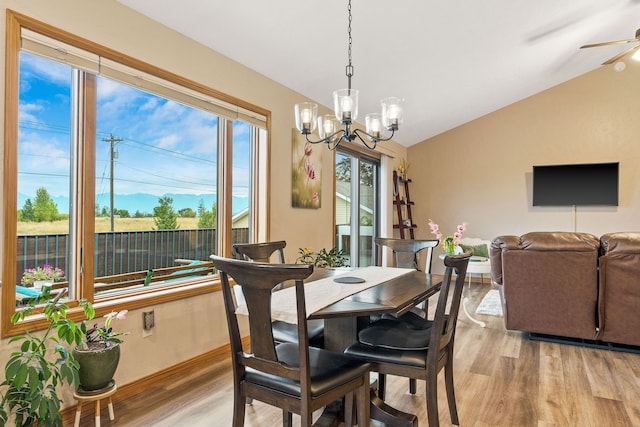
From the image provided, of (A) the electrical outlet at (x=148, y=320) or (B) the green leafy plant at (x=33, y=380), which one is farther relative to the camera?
(A) the electrical outlet at (x=148, y=320)

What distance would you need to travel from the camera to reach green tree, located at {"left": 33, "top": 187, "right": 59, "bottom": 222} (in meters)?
2.15

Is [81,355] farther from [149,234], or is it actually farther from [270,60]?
[270,60]

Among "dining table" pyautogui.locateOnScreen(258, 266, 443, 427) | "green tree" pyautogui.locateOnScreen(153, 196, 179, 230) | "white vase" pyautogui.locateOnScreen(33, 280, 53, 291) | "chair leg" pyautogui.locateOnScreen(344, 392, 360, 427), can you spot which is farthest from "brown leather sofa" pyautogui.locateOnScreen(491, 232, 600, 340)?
"white vase" pyautogui.locateOnScreen(33, 280, 53, 291)

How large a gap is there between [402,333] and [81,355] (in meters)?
1.63

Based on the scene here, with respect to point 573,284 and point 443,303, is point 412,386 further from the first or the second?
point 573,284

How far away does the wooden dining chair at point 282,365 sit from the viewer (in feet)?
4.72

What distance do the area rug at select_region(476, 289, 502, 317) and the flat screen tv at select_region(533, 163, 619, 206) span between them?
1.97 meters

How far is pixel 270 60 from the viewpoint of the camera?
3.34 m

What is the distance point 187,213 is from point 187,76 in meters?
1.02

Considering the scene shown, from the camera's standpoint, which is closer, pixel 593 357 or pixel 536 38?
pixel 593 357

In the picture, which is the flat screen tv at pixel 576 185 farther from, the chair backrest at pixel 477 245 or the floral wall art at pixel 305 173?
the floral wall art at pixel 305 173

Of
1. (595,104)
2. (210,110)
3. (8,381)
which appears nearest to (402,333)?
(8,381)

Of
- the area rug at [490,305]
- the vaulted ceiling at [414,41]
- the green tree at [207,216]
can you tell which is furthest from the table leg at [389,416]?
the area rug at [490,305]

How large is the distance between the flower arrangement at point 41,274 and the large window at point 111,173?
0.4 inches
